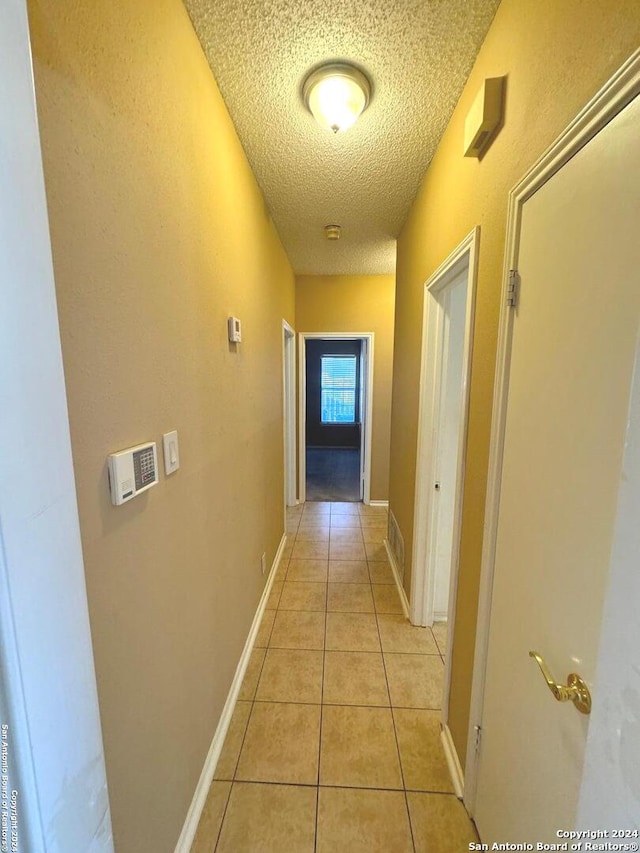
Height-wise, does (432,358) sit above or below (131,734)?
above

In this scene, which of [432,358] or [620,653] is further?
[432,358]

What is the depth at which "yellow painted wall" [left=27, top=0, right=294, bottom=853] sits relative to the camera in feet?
2.12

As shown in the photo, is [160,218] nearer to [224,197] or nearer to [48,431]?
[224,197]

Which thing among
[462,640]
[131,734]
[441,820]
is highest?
[131,734]

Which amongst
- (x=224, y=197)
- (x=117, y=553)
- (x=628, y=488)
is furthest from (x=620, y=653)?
(x=224, y=197)

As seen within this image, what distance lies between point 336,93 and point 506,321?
3.64 feet

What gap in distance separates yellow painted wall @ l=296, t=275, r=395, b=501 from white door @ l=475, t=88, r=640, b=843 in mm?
3024

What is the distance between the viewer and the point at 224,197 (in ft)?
4.73

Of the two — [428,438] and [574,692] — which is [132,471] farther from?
[428,438]

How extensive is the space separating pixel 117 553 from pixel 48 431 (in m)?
0.50

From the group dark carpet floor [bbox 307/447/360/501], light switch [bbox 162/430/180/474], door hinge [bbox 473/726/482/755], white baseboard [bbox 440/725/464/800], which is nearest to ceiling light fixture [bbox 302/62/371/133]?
light switch [bbox 162/430/180/474]

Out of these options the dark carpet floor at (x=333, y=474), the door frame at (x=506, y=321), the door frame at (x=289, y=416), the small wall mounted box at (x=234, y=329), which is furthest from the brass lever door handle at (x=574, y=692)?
the dark carpet floor at (x=333, y=474)

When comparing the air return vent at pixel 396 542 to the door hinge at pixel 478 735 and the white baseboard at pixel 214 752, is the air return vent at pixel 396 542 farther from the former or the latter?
the door hinge at pixel 478 735

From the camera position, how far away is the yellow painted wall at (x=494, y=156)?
678 mm
